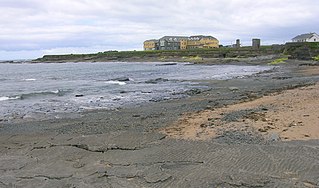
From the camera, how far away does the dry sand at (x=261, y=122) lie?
31.2ft

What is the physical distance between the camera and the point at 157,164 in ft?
23.4

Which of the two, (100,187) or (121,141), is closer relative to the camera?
(100,187)

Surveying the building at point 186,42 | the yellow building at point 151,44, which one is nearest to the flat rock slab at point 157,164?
the building at point 186,42

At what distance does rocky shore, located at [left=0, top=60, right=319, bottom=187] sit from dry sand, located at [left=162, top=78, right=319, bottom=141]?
3 cm

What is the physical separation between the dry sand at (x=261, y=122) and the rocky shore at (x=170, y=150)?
0.03 metres

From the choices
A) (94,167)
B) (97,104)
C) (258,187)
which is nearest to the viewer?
(258,187)

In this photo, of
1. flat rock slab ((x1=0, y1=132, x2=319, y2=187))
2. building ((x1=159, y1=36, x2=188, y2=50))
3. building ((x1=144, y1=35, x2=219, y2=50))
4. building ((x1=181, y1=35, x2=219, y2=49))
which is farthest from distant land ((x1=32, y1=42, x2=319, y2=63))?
flat rock slab ((x1=0, y1=132, x2=319, y2=187))

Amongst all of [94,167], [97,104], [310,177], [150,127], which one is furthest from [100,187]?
[97,104]

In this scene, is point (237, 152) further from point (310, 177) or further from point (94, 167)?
point (94, 167)

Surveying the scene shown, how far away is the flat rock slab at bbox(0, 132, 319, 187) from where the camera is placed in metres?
6.16

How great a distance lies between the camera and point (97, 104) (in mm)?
19062

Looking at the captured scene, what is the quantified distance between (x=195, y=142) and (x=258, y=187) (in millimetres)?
3083

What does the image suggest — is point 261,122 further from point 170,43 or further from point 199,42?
point 199,42

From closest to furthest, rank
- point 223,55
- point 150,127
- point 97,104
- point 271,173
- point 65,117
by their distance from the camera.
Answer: point 271,173 → point 150,127 → point 65,117 → point 97,104 → point 223,55
